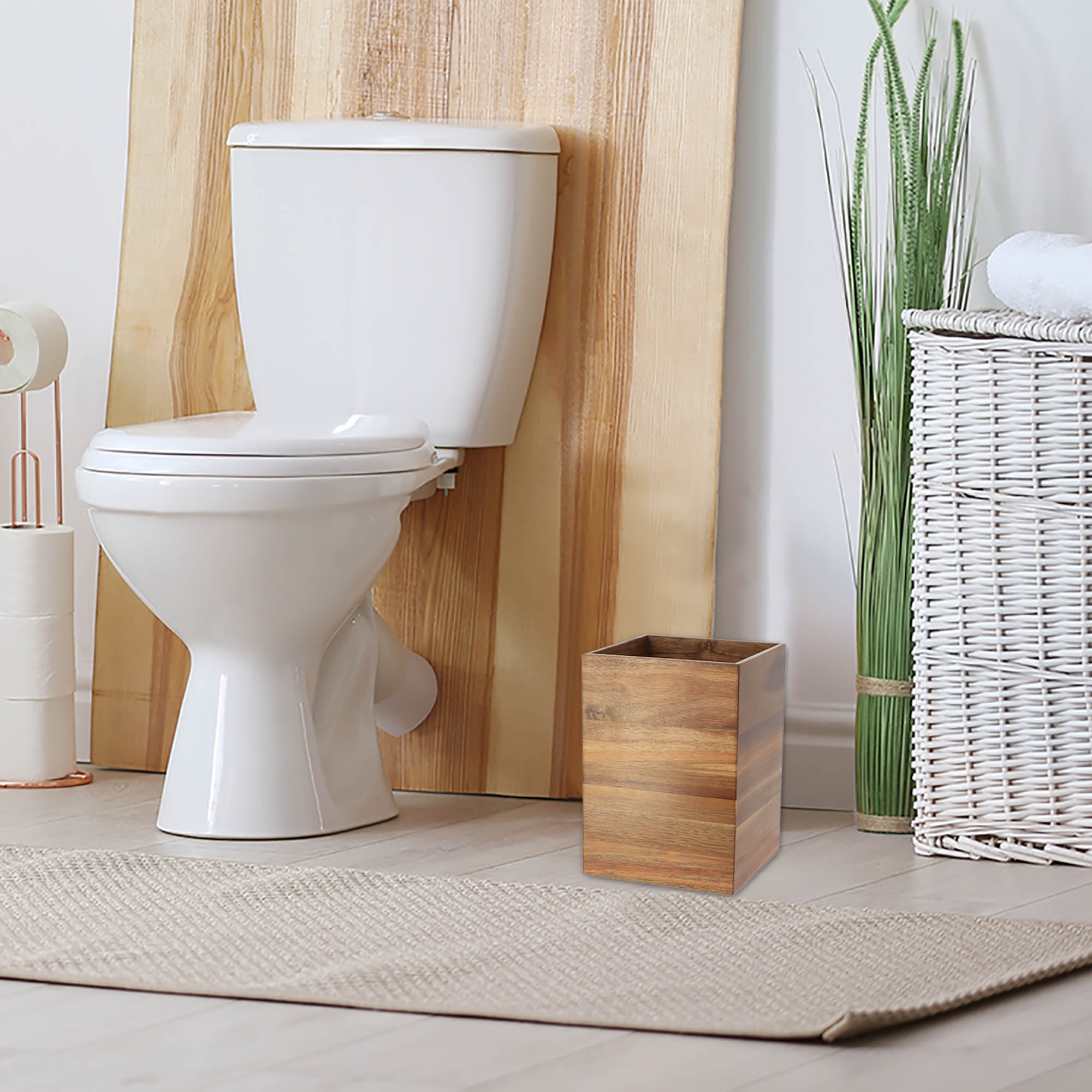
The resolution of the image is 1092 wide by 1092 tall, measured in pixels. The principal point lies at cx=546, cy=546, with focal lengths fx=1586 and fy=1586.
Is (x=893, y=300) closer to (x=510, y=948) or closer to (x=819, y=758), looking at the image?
(x=819, y=758)

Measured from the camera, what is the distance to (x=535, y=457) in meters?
2.15

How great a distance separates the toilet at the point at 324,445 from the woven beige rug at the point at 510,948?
215mm

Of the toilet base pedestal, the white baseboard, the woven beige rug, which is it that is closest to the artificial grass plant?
the white baseboard

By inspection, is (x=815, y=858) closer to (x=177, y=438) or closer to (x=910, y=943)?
(x=910, y=943)

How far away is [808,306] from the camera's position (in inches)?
83.1

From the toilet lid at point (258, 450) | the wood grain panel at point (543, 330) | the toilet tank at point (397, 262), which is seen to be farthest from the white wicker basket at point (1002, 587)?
the toilet lid at point (258, 450)

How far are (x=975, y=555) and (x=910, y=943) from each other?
0.51 m

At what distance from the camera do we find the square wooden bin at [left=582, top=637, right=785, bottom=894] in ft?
5.60

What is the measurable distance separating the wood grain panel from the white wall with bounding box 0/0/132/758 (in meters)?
0.06

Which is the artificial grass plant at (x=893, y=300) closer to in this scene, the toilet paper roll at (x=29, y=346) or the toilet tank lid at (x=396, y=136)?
the toilet tank lid at (x=396, y=136)

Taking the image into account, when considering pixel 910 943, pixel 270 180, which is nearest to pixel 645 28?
pixel 270 180

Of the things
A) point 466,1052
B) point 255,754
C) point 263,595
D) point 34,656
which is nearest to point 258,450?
point 263,595

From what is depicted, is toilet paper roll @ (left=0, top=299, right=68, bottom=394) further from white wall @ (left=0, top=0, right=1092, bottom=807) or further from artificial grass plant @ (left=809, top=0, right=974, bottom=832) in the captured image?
artificial grass plant @ (left=809, top=0, right=974, bottom=832)

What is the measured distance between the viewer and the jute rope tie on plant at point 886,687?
1954 millimetres
